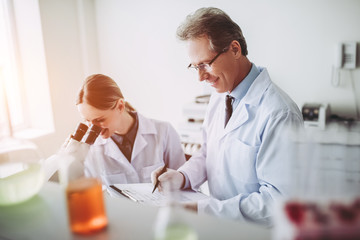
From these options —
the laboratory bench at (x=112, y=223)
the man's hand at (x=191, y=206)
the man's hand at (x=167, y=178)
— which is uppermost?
the laboratory bench at (x=112, y=223)

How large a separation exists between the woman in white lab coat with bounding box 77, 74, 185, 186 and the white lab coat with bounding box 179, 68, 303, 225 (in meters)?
0.31

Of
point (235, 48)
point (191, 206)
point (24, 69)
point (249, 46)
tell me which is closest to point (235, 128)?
point (235, 48)

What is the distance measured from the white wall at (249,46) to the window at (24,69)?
937mm

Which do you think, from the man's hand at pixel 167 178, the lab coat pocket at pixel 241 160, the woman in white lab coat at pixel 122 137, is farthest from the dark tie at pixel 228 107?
the woman in white lab coat at pixel 122 137

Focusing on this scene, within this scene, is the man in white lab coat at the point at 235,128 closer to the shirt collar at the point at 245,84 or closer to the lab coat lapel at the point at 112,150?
the shirt collar at the point at 245,84

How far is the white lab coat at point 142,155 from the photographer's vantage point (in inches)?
67.2

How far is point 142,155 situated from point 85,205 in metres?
1.17

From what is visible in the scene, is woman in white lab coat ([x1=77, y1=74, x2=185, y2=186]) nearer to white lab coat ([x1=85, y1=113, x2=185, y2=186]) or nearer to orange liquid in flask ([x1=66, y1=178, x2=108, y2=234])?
white lab coat ([x1=85, y1=113, x2=185, y2=186])

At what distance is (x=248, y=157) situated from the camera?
130 centimetres

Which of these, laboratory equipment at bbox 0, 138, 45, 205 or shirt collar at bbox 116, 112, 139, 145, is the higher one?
laboratory equipment at bbox 0, 138, 45, 205

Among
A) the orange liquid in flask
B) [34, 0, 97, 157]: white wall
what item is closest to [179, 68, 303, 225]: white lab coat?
the orange liquid in flask

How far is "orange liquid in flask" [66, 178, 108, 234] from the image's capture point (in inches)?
24.7

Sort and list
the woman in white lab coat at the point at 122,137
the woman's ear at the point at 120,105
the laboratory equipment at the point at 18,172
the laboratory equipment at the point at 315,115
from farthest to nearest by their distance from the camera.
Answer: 1. the laboratory equipment at the point at 315,115
2. the woman's ear at the point at 120,105
3. the woman in white lab coat at the point at 122,137
4. the laboratory equipment at the point at 18,172

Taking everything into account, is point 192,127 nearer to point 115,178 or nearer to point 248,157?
point 115,178
